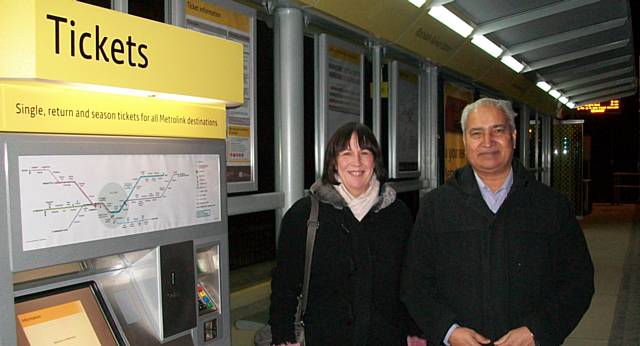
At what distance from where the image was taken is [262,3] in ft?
10.6

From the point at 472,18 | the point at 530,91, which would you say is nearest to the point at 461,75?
the point at 472,18

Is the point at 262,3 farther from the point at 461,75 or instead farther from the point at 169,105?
the point at 461,75

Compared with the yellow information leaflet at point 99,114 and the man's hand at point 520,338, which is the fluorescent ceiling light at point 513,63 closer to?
the man's hand at point 520,338

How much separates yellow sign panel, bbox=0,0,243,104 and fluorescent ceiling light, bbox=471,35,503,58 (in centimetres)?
456

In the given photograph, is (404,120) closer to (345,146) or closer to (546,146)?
(345,146)

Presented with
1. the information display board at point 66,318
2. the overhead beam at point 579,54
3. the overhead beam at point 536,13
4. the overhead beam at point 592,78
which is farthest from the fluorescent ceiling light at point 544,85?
the information display board at point 66,318

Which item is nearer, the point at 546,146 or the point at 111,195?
the point at 111,195

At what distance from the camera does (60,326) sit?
166 cm

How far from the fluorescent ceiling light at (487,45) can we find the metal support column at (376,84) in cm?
185

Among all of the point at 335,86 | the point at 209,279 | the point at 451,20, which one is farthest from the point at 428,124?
the point at 209,279

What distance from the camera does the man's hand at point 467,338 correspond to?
2105 millimetres

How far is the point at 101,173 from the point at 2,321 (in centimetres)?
45

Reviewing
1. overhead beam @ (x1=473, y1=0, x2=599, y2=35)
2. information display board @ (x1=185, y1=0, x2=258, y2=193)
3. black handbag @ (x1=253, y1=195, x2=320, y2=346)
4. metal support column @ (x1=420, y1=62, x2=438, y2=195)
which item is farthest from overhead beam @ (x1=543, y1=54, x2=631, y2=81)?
black handbag @ (x1=253, y1=195, x2=320, y2=346)

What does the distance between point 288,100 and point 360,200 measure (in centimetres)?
110
